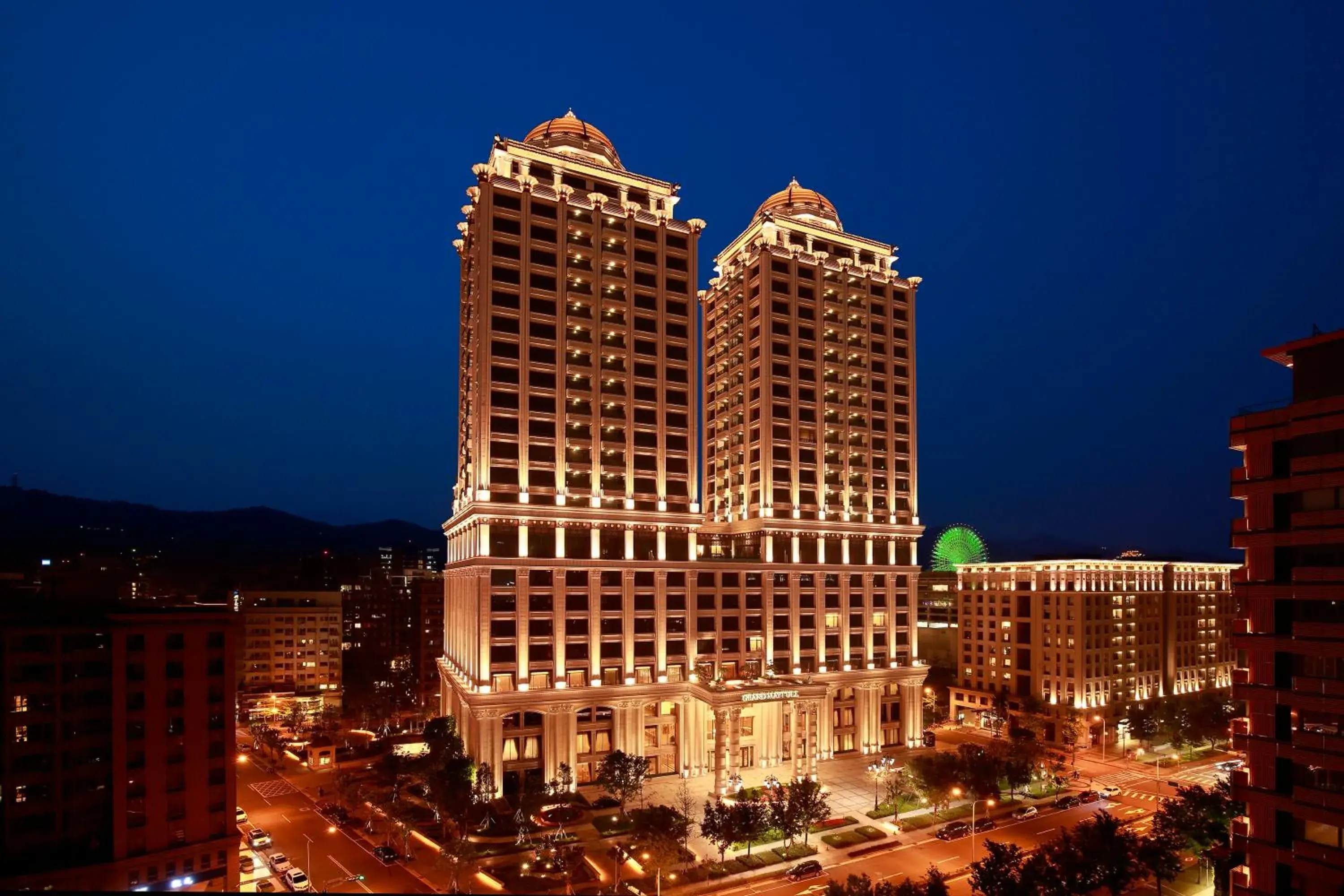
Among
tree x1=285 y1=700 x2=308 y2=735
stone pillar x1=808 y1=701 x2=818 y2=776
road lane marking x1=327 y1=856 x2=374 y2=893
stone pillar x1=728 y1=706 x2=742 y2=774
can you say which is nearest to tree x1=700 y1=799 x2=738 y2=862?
stone pillar x1=728 y1=706 x2=742 y2=774

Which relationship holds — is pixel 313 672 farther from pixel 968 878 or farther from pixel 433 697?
pixel 968 878

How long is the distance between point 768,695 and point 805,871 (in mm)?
23070

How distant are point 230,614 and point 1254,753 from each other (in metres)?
65.1

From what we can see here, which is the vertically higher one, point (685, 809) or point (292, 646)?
point (292, 646)

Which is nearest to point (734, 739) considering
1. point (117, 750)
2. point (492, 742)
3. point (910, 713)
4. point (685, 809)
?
point (685, 809)

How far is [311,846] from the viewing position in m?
62.8

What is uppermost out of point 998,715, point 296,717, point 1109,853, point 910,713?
point 1109,853

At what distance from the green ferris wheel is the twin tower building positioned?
175 ft

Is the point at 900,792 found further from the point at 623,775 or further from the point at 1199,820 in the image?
the point at 623,775

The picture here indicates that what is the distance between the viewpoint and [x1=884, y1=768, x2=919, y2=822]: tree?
6750cm

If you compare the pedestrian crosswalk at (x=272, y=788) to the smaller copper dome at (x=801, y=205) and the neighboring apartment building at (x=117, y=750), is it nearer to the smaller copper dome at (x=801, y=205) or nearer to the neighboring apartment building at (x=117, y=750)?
the neighboring apartment building at (x=117, y=750)

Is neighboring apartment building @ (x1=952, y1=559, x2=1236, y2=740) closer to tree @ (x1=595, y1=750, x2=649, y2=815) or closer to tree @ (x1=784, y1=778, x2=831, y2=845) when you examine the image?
tree @ (x1=784, y1=778, x2=831, y2=845)

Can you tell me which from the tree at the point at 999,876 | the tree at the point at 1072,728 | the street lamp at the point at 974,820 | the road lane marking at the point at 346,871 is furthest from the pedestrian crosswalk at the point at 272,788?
the tree at the point at 1072,728

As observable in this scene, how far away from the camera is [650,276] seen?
89.4m
